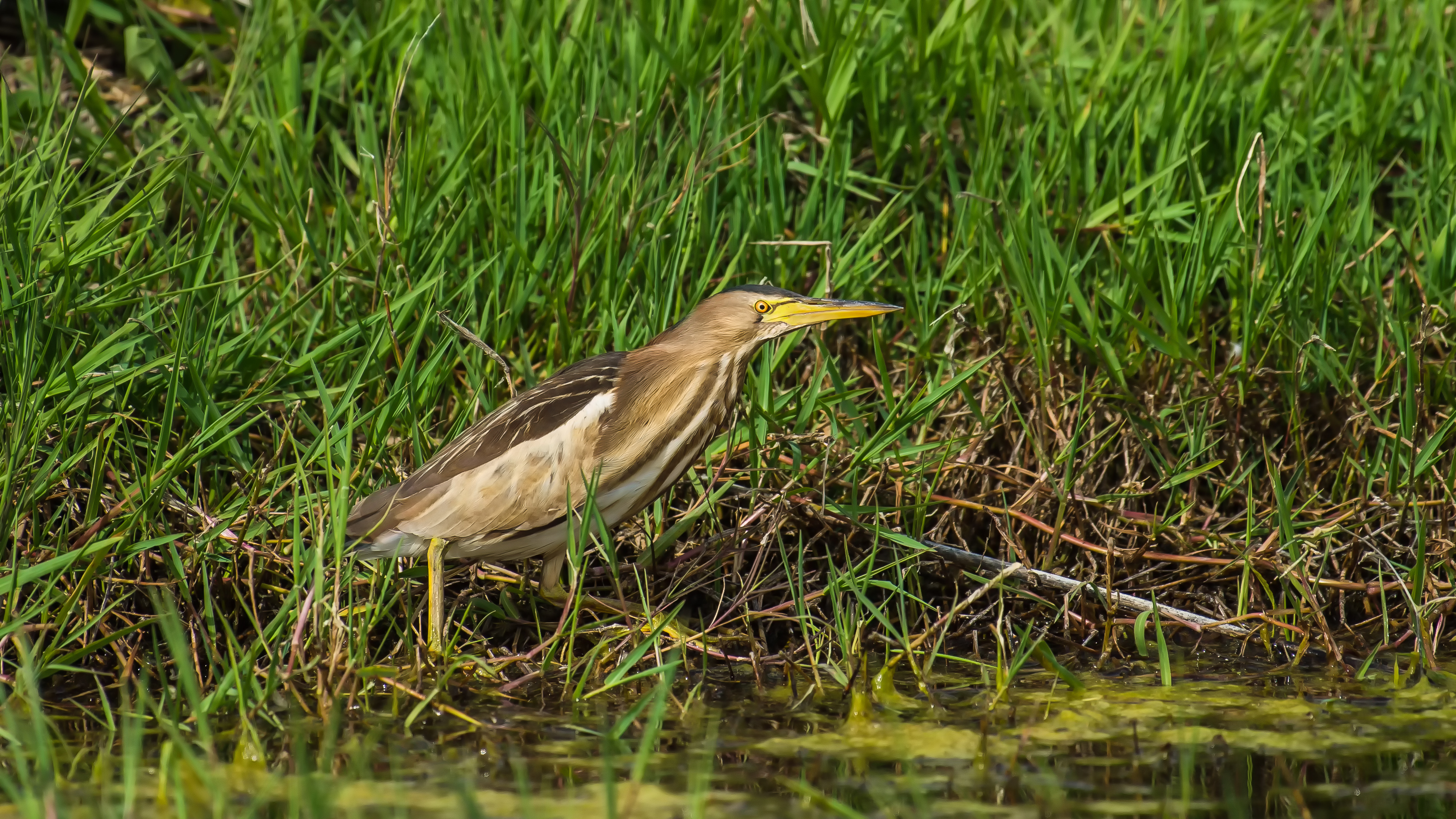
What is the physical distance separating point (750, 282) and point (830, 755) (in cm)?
171

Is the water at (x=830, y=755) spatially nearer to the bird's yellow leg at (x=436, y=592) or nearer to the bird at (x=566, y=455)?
the bird's yellow leg at (x=436, y=592)

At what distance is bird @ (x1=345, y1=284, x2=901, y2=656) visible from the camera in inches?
126

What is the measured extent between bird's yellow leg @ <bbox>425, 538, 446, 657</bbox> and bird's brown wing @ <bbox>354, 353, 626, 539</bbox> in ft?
0.12

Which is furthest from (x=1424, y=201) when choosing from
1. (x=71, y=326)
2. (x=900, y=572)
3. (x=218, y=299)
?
(x=71, y=326)

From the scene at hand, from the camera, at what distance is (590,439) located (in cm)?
324

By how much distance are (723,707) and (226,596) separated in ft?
3.56

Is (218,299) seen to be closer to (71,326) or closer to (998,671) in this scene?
(71,326)

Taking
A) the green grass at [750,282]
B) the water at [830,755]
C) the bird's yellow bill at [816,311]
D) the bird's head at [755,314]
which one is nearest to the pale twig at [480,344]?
the green grass at [750,282]

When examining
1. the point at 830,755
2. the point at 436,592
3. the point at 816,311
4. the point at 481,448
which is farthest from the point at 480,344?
the point at 830,755

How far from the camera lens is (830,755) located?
2.73 m

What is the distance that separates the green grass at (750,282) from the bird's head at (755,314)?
0.25 meters

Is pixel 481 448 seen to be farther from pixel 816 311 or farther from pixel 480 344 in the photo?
pixel 816 311

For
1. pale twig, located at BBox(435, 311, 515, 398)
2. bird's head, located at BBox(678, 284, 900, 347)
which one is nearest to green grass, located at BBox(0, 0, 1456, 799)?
pale twig, located at BBox(435, 311, 515, 398)

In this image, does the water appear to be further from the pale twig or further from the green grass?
the pale twig
